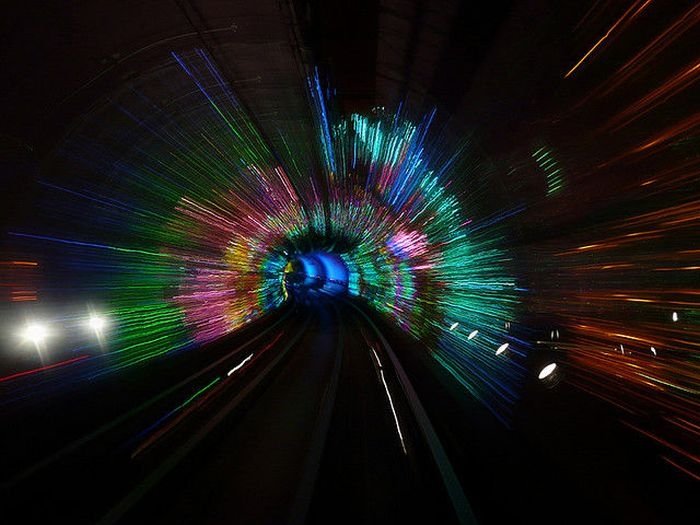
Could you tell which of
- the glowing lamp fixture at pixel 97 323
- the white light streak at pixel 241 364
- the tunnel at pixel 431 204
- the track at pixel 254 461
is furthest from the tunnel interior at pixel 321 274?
the track at pixel 254 461

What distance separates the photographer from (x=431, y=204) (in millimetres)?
11430

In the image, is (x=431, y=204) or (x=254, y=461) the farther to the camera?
(x=431, y=204)

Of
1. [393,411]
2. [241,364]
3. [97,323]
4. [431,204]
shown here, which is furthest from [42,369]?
[431,204]

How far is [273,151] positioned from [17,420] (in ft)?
21.8

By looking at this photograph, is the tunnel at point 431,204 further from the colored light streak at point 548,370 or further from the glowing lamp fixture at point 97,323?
the colored light streak at point 548,370

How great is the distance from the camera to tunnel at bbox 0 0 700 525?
3.76 metres

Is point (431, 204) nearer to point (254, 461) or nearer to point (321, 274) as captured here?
point (254, 461)

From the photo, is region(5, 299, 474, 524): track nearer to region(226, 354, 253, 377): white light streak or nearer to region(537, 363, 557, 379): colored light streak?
region(226, 354, 253, 377): white light streak

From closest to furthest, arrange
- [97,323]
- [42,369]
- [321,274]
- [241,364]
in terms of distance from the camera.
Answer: [42,369] < [241,364] < [97,323] < [321,274]

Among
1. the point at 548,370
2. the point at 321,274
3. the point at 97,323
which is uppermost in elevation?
the point at 321,274

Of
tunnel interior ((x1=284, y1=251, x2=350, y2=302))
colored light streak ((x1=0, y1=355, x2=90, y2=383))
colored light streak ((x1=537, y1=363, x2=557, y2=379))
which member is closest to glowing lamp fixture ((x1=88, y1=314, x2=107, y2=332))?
colored light streak ((x1=0, y1=355, x2=90, y2=383))

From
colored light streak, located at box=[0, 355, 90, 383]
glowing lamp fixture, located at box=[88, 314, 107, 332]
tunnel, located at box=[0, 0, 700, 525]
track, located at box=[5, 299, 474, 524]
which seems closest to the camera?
track, located at box=[5, 299, 474, 524]

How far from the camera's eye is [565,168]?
662cm

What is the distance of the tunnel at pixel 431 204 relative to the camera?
3.76 metres
